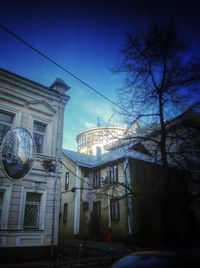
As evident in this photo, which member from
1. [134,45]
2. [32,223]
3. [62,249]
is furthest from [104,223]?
[134,45]

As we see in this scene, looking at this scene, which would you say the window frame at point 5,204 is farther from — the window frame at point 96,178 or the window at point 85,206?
the window frame at point 96,178

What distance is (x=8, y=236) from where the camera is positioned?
11.3 meters

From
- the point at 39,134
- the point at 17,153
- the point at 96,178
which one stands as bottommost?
the point at 17,153

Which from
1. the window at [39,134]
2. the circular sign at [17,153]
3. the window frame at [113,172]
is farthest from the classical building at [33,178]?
the window frame at [113,172]

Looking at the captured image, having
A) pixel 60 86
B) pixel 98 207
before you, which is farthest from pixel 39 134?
pixel 98 207

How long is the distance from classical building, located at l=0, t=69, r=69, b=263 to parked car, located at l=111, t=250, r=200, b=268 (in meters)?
8.61

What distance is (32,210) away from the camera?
12680 mm

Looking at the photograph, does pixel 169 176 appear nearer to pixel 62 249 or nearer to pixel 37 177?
pixel 37 177

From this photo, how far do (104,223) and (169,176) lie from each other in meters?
14.2

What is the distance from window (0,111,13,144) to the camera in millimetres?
12805

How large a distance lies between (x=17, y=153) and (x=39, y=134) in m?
2.12

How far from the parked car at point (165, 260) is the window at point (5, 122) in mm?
10223

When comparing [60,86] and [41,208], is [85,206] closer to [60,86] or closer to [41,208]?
[41,208]

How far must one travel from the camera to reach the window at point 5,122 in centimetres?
1280
